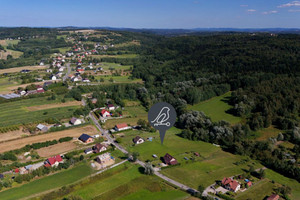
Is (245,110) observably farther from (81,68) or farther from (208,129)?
(81,68)

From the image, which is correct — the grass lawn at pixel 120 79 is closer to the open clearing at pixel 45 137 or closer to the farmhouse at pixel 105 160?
the open clearing at pixel 45 137

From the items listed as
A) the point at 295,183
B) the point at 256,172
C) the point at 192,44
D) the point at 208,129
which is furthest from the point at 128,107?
the point at 192,44

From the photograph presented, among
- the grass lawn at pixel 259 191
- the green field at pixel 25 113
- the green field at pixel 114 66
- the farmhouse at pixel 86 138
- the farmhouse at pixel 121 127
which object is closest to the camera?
the grass lawn at pixel 259 191

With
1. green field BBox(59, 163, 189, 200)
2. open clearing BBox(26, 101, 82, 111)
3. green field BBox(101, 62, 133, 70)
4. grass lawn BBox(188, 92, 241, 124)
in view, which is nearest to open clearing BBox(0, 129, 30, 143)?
open clearing BBox(26, 101, 82, 111)

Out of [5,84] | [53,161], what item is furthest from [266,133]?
[5,84]

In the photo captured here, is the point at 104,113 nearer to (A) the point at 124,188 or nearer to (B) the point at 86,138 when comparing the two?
(B) the point at 86,138

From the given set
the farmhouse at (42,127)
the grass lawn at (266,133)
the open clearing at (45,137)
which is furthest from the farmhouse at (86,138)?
the grass lawn at (266,133)
